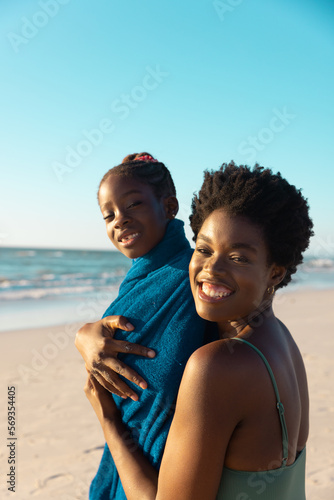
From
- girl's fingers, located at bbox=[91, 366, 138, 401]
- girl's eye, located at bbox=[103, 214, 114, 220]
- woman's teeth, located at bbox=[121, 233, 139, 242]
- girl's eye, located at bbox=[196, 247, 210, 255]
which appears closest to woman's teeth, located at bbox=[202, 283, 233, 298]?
girl's eye, located at bbox=[196, 247, 210, 255]

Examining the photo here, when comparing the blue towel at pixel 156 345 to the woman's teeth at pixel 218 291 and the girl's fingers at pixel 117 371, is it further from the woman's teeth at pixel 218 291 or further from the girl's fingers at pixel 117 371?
the woman's teeth at pixel 218 291

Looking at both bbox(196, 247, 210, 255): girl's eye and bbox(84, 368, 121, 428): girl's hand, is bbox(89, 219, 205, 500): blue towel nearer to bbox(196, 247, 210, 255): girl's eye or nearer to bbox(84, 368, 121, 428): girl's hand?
bbox(84, 368, 121, 428): girl's hand

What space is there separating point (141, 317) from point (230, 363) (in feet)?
1.45

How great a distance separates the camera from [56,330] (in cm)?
831

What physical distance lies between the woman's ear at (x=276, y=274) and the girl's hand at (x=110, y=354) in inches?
17.0

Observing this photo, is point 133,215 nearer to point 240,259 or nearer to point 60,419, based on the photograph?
point 240,259

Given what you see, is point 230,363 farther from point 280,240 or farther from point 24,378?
point 24,378

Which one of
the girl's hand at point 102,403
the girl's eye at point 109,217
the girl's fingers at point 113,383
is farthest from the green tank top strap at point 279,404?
the girl's eye at point 109,217

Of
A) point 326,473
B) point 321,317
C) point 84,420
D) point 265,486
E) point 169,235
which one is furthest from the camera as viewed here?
point 321,317

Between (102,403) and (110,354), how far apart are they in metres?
0.19

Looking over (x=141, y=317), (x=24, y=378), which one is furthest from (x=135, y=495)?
(x=24, y=378)

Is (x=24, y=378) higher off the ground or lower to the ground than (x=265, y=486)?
lower

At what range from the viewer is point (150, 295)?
151 centimetres

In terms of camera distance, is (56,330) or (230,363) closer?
(230,363)
